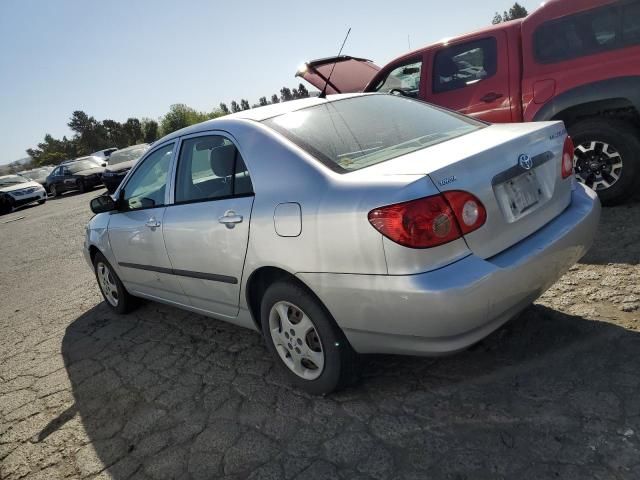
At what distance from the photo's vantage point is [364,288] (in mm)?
2172

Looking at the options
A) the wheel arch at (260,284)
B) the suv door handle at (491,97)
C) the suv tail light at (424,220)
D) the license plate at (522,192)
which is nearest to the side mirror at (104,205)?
the wheel arch at (260,284)

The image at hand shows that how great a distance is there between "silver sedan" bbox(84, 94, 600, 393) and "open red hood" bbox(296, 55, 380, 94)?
3.41 m

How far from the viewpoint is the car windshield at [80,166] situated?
21859 mm

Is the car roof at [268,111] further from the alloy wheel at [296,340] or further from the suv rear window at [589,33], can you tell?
the suv rear window at [589,33]

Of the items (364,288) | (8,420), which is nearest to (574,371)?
(364,288)

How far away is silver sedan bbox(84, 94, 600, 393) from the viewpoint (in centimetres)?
208

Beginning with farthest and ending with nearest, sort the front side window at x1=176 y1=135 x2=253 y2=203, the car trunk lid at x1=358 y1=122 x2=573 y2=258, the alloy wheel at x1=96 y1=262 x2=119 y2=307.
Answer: the alloy wheel at x1=96 y1=262 x2=119 y2=307 → the front side window at x1=176 y1=135 x2=253 y2=203 → the car trunk lid at x1=358 y1=122 x2=573 y2=258

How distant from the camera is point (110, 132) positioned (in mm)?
74188

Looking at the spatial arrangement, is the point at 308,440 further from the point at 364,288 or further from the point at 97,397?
the point at 97,397

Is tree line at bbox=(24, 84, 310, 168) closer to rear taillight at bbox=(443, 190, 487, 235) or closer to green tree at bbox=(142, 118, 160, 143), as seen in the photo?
green tree at bbox=(142, 118, 160, 143)

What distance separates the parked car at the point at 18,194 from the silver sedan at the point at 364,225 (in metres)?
20.3

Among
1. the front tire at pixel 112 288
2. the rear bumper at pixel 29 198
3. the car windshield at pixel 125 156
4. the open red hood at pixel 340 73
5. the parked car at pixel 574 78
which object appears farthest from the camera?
the rear bumper at pixel 29 198

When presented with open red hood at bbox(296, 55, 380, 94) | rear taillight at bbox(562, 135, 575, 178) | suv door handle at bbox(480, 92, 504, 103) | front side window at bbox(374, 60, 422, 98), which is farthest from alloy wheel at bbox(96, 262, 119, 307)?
suv door handle at bbox(480, 92, 504, 103)

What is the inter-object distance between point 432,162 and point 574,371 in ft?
4.21
